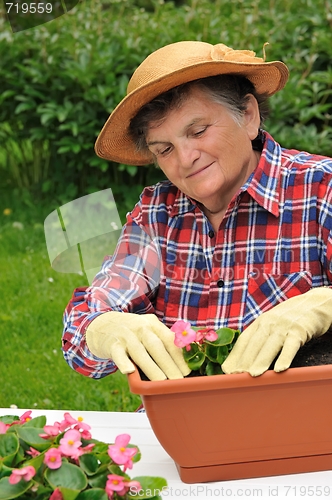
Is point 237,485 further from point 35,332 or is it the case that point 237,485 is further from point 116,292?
point 35,332

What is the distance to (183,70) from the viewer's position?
4.63 ft

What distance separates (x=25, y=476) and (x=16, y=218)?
2781 millimetres

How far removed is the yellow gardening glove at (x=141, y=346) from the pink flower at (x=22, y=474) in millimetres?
255

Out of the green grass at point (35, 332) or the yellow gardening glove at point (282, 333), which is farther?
the green grass at point (35, 332)

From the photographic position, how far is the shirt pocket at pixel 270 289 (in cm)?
153

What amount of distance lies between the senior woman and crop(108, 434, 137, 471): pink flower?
14.6 inches

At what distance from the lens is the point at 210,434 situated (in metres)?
1.10

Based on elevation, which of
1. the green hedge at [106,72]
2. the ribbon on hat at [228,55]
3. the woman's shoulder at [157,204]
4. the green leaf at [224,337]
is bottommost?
the green hedge at [106,72]

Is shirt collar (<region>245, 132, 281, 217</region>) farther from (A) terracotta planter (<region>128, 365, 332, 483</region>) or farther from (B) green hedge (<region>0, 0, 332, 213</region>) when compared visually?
(B) green hedge (<region>0, 0, 332, 213</region>)

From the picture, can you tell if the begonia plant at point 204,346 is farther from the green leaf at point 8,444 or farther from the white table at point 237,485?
the green leaf at point 8,444

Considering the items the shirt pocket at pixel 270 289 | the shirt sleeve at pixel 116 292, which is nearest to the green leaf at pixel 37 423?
the shirt sleeve at pixel 116 292

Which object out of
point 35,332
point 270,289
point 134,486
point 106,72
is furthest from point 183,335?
point 106,72

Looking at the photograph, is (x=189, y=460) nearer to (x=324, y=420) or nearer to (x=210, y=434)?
(x=210, y=434)

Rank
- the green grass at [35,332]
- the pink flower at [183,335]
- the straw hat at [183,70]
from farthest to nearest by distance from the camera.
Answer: the green grass at [35,332]
the straw hat at [183,70]
the pink flower at [183,335]
